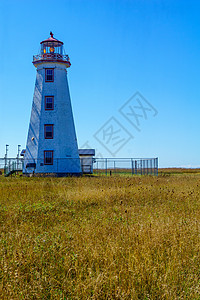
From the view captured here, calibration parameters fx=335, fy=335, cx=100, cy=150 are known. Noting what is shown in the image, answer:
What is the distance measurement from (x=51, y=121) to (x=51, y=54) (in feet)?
23.3

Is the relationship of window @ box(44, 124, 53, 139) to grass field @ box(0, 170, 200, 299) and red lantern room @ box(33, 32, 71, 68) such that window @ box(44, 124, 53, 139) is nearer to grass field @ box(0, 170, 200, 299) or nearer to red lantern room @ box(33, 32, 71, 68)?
red lantern room @ box(33, 32, 71, 68)

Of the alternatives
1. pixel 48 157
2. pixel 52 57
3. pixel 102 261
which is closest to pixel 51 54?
pixel 52 57

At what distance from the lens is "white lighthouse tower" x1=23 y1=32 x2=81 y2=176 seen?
113 ft

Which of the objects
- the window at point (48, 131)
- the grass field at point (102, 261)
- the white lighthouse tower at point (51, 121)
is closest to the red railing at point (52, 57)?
the white lighthouse tower at point (51, 121)

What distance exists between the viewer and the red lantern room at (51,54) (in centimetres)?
3500

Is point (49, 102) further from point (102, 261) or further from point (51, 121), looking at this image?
point (102, 261)

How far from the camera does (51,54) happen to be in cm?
3512

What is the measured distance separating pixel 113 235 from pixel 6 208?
564 cm

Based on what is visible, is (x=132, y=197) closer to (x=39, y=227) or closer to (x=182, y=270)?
(x=39, y=227)

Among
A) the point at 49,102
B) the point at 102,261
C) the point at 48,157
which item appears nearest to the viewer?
the point at 102,261

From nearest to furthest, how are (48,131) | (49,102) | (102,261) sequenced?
(102,261)
(48,131)
(49,102)

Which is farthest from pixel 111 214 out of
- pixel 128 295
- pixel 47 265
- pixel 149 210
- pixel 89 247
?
pixel 128 295

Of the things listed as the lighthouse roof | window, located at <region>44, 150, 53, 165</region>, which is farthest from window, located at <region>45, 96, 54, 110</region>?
the lighthouse roof

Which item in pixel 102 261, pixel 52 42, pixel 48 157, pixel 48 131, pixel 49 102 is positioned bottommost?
pixel 102 261
